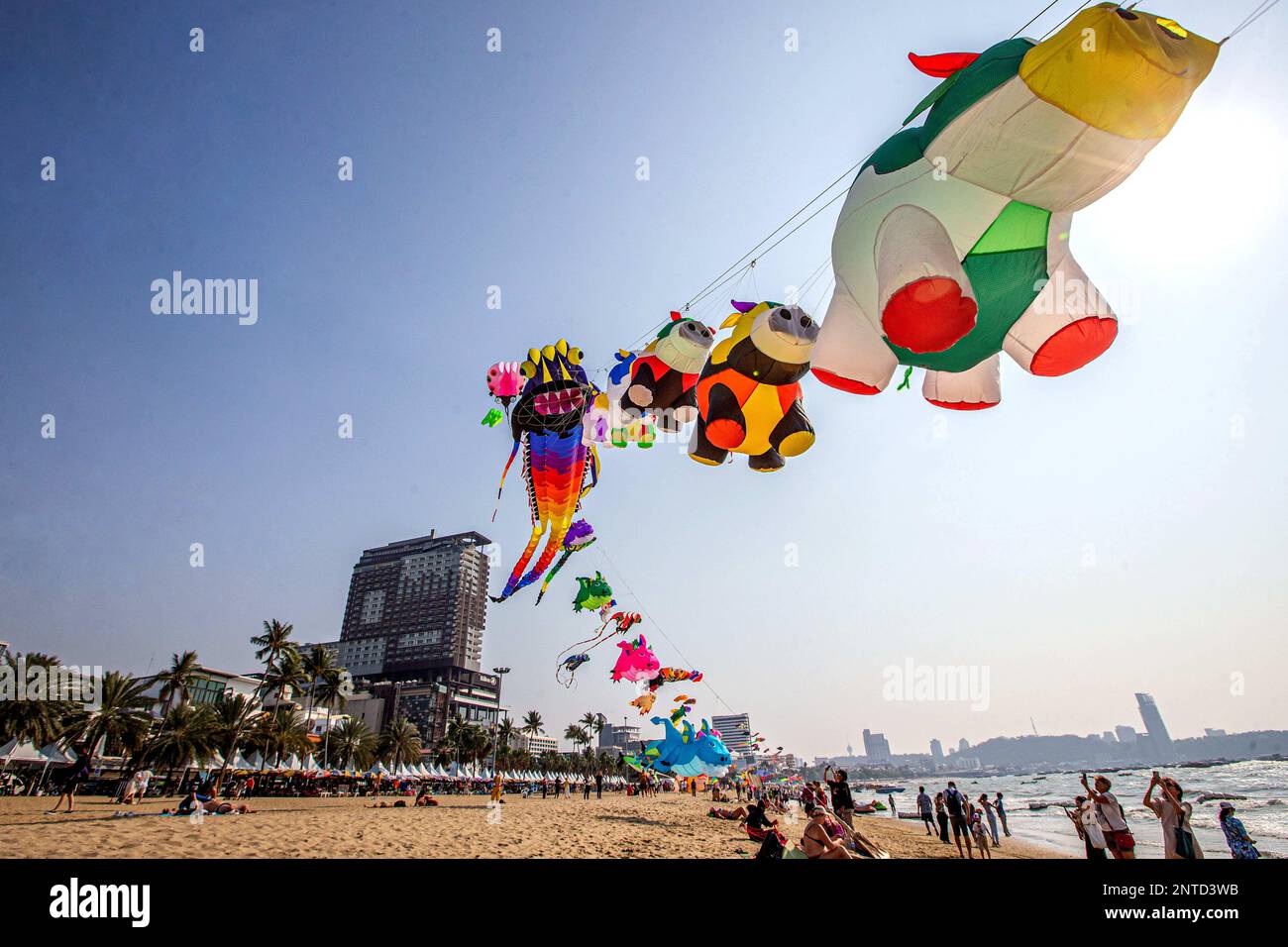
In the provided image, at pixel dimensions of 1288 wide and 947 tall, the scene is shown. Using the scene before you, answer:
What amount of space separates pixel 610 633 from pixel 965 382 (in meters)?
13.8

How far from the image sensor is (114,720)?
29250 mm

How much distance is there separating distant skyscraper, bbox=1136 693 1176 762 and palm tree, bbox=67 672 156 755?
21052 cm

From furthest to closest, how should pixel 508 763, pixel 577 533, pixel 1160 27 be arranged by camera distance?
pixel 508 763 < pixel 577 533 < pixel 1160 27

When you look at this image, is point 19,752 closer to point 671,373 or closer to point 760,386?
point 671,373

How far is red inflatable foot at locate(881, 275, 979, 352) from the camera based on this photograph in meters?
3.85

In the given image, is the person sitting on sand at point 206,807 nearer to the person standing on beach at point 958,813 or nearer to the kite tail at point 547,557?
the kite tail at point 547,557

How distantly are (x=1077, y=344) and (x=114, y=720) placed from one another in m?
40.8

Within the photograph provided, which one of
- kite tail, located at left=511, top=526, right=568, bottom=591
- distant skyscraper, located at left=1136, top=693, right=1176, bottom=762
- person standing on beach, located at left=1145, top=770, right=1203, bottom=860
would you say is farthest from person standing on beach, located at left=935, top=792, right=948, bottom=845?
distant skyscraper, located at left=1136, top=693, right=1176, bottom=762

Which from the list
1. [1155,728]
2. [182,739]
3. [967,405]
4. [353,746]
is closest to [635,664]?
[967,405]

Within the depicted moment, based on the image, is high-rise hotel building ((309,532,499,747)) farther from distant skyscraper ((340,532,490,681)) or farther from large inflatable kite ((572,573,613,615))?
large inflatable kite ((572,573,613,615))

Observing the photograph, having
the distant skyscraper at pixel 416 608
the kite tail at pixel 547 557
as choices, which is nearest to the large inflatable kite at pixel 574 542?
the kite tail at pixel 547 557
